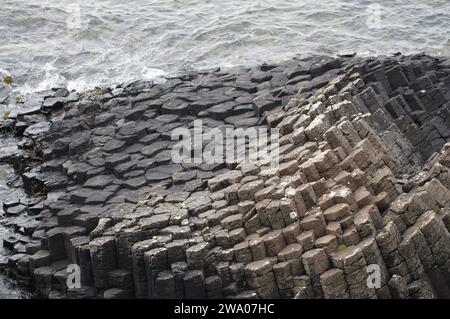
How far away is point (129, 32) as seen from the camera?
31156 millimetres

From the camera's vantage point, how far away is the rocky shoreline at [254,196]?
14.2 m

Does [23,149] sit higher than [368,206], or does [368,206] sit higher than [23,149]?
[368,206]

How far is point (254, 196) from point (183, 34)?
54.1ft

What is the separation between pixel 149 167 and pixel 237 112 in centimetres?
351

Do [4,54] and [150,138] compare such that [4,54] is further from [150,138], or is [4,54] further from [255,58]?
[150,138]

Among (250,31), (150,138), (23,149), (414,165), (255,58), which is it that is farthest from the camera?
(250,31)

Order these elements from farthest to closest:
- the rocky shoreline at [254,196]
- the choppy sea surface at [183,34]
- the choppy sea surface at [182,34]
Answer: the choppy sea surface at [183,34] → the choppy sea surface at [182,34] → the rocky shoreline at [254,196]

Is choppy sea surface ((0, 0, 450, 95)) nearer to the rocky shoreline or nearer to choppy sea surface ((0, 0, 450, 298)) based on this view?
choppy sea surface ((0, 0, 450, 298))

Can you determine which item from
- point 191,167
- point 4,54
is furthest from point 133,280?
point 4,54

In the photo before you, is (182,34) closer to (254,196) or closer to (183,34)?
(183,34)

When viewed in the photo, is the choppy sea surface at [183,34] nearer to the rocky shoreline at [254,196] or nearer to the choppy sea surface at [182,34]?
the choppy sea surface at [182,34]

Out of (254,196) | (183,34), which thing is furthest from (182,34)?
(254,196)

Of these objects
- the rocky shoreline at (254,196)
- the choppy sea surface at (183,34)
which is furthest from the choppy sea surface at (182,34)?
the rocky shoreline at (254,196)

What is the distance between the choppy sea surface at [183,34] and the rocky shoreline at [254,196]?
6.38 metres
